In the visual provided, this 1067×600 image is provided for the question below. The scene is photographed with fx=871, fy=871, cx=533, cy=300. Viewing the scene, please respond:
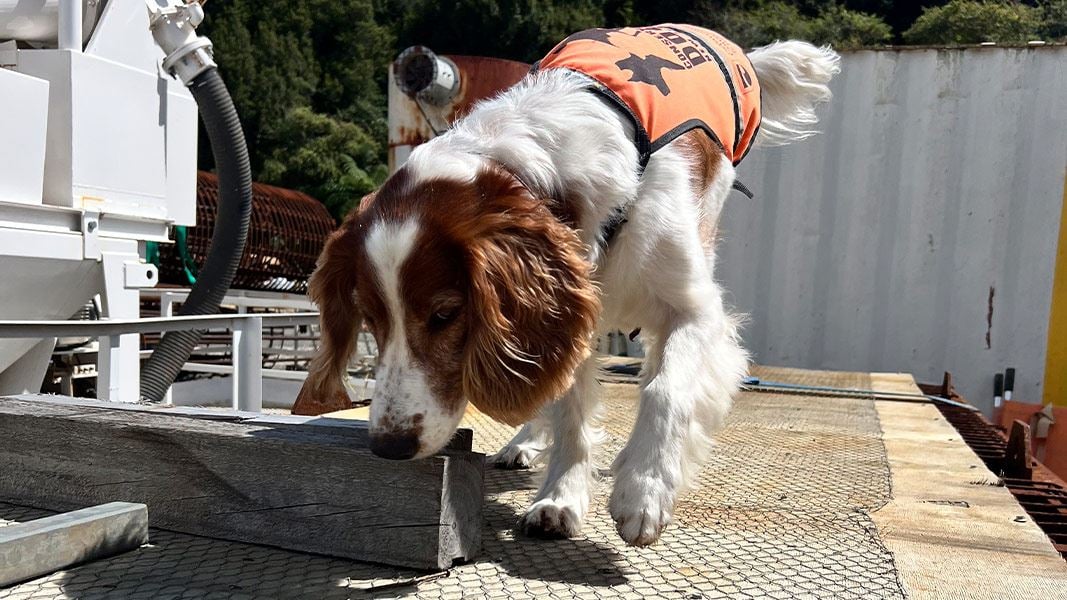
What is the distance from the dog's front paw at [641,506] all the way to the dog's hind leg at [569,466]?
0.75 ft

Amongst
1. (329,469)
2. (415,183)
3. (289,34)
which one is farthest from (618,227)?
(289,34)

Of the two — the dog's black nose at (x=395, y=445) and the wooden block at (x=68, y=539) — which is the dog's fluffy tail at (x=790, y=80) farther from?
the wooden block at (x=68, y=539)

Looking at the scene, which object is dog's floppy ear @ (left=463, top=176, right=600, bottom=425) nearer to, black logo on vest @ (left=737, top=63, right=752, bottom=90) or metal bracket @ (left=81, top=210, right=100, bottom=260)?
black logo on vest @ (left=737, top=63, right=752, bottom=90)

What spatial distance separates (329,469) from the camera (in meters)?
1.88

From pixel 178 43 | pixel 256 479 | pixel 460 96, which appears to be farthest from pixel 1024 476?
pixel 460 96

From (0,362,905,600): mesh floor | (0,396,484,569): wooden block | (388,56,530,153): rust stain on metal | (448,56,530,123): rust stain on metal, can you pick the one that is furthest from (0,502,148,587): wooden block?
(448,56,530,123): rust stain on metal

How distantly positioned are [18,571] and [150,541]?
33 centimetres

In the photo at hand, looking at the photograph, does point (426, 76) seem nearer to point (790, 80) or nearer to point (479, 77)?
point (479, 77)

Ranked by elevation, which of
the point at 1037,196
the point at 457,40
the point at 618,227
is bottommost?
the point at 618,227

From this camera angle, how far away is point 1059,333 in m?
7.61

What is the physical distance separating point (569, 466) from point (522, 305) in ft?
2.12

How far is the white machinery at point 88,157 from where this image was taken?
3486 mm

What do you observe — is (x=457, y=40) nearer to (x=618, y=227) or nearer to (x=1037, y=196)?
(x=1037, y=196)

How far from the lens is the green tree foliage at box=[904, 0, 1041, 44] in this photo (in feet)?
98.4
